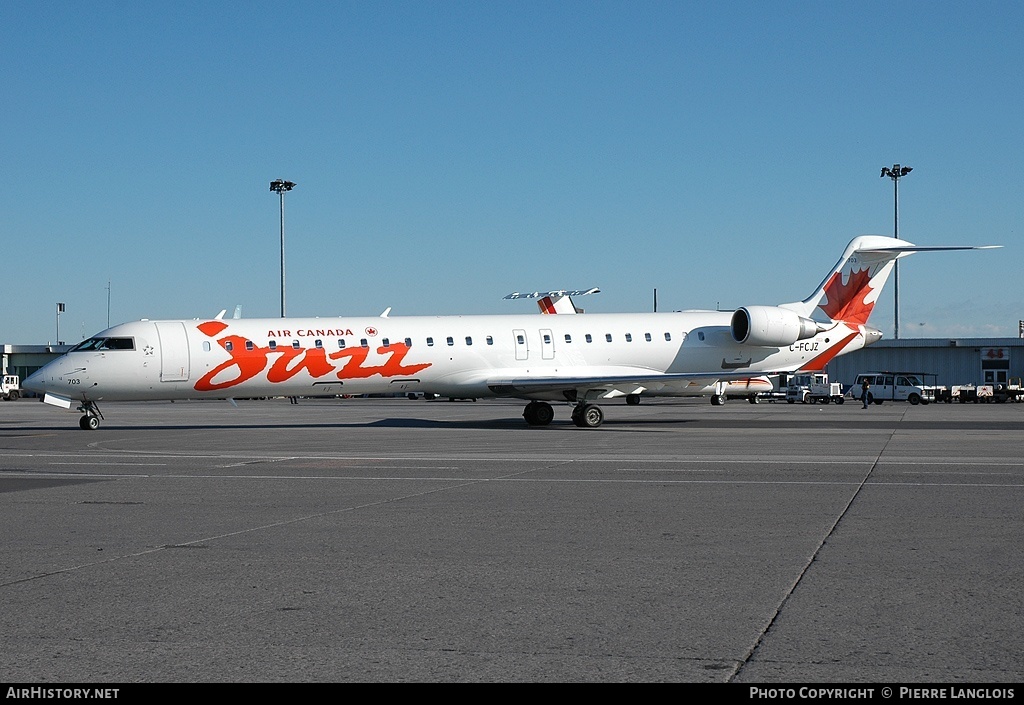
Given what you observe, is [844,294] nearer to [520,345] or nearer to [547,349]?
[547,349]

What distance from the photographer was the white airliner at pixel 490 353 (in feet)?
96.4

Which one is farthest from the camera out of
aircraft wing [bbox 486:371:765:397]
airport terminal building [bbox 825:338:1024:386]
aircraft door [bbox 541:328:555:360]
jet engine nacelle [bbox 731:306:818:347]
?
airport terminal building [bbox 825:338:1024:386]

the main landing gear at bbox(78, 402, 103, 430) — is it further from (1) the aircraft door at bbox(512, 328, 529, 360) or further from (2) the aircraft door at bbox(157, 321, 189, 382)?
(1) the aircraft door at bbox(512, 328, 529, 360)

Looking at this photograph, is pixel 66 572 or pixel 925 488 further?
pixel 925 488

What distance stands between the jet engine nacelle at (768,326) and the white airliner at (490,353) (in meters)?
0.04

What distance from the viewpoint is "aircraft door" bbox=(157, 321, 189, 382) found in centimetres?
2934

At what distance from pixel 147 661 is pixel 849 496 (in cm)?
956

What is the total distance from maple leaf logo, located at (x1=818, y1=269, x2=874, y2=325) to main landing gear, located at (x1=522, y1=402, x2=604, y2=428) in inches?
343

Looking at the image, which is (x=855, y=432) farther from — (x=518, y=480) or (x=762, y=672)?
(x=762, y=672)

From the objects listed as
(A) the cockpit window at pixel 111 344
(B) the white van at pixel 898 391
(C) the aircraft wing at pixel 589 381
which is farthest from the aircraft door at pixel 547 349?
(B) the white van at pixel 898 391

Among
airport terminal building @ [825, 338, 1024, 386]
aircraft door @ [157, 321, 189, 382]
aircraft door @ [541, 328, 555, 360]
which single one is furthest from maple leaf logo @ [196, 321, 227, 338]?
airport terminal building @ [825, 338, 1024, 386]

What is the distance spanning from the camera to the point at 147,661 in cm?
554

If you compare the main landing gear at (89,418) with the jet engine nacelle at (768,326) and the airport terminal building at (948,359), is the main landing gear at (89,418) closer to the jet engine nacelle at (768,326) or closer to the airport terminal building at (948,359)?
the jet engine nacelle at (768,326)
